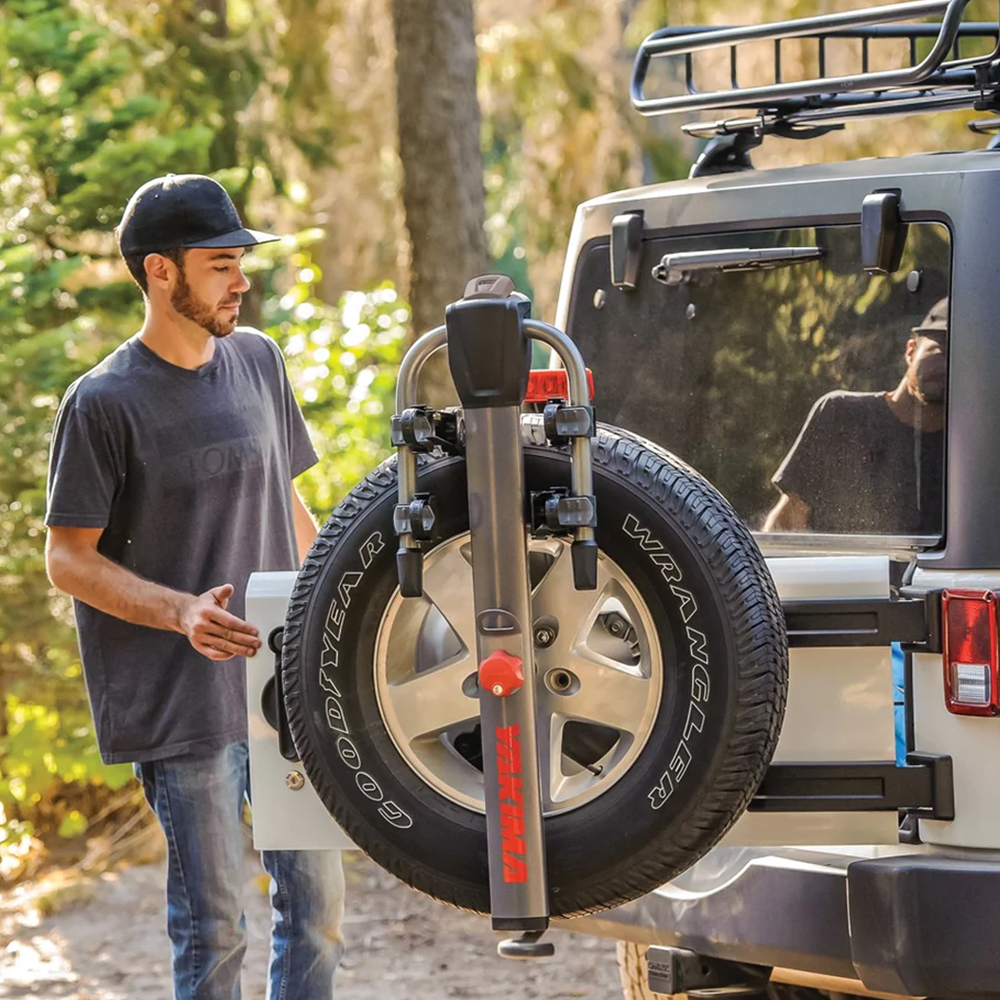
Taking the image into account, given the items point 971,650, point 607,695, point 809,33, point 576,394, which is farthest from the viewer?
point 809,33

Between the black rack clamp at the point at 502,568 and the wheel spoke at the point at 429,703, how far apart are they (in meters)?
0.15

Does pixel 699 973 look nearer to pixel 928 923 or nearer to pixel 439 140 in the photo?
pixel 928 923

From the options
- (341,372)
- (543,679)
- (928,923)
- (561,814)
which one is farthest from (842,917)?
(341,372)

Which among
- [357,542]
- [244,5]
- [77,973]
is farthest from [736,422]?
[244,5]

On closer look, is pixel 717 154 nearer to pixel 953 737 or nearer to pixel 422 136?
pixel 953 737

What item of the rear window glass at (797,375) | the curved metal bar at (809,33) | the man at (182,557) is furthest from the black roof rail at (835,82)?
the man at (182,557)

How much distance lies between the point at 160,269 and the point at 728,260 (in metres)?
1.29

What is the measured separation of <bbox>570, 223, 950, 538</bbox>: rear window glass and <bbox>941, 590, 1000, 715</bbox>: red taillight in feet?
0.82

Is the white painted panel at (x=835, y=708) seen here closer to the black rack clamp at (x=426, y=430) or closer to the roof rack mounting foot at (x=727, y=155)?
the black rack clamp at (x=426, y=430)

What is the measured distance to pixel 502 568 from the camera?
2.94m

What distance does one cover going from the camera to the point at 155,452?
155 inches

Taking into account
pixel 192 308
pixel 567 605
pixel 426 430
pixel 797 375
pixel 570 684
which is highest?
pixel 192 308

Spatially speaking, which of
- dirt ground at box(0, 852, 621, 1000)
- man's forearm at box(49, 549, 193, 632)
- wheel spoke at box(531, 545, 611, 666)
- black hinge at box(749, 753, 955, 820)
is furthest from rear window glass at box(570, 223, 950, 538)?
dirt ground at box(0, 852, 621, 1000)

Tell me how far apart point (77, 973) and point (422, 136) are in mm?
4249
